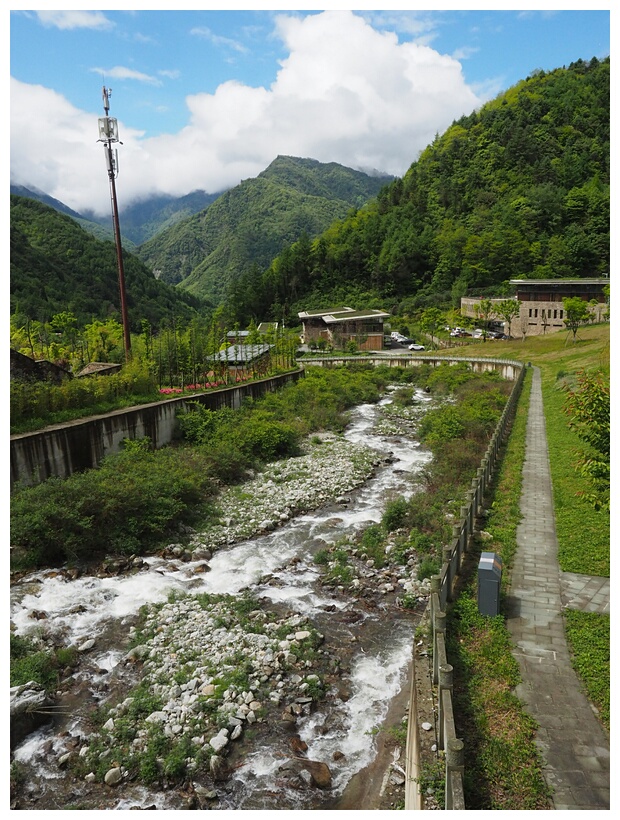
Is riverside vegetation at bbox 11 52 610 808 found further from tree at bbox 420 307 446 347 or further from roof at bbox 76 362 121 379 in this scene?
tree at bbox 420 307 446 347

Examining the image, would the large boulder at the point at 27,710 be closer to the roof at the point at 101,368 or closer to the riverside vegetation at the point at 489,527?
the riverside vegetation at the point at 489,527

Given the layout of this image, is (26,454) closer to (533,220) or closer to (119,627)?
(119,627)

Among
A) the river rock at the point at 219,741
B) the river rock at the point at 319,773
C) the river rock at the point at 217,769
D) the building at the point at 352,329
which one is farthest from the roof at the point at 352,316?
the river rock at the point at 217,769

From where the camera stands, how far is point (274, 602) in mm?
11656

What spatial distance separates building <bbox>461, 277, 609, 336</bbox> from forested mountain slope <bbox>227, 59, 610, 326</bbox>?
577 inches

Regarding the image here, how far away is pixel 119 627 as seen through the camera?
10.9m

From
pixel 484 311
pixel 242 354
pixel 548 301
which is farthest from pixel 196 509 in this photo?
pixel 548 301

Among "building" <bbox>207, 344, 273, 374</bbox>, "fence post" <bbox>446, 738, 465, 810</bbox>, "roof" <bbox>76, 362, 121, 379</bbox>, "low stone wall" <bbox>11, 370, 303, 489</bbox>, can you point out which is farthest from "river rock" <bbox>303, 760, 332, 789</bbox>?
"building" <bbox>207, 344, 273, 374</bbox>

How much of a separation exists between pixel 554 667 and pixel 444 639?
1.71 metres

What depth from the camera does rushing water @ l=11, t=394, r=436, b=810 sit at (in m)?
7.45

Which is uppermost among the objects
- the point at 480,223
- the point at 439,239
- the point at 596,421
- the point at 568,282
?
the point at 480,223

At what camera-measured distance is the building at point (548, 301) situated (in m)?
60.7

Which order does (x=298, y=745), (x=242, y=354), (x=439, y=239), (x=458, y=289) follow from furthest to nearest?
(x=439, y=239), (x=458, y=289), (x=242, y=354), (x=298, y=745)

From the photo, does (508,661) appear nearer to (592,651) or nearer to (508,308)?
(592,651)
